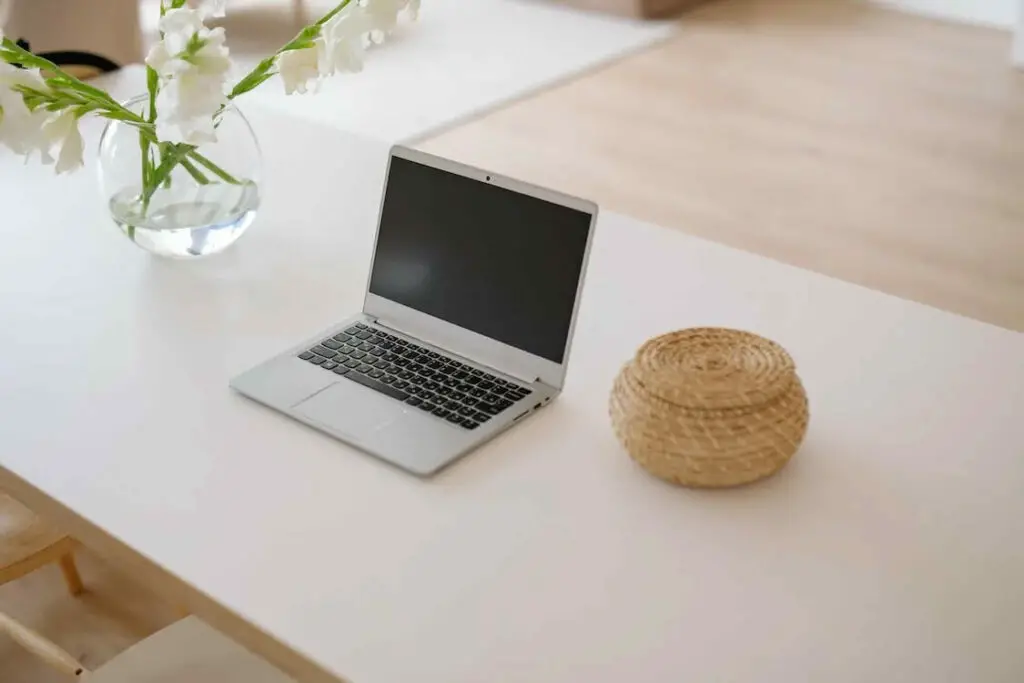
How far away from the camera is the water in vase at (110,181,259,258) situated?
1.52m

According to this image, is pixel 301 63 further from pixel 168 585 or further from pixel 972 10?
pixel 972 10

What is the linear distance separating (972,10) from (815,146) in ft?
5.33

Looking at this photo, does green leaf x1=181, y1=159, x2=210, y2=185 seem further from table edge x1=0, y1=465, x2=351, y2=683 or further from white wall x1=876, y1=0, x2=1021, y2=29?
white wall x1=876, y1=0, x2=1021, y2=29

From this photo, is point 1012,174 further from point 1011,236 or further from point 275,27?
point 275,27

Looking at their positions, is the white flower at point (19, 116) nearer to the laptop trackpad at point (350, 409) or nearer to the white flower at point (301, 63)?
the white flower at point (301, 63)

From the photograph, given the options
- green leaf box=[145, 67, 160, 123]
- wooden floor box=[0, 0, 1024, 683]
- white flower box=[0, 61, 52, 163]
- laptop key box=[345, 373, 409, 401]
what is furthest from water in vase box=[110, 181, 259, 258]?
wooden floor box=[0, 0, 1024, 683]

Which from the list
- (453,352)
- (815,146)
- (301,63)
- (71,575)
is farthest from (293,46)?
(815,146)

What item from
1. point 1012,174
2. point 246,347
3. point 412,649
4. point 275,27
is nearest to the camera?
point 412,649

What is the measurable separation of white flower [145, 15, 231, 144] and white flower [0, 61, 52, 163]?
5.3 inches

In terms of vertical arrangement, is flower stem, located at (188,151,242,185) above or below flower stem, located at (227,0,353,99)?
below

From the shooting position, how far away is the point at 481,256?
4.32ft

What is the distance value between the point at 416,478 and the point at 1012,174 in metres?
2.95

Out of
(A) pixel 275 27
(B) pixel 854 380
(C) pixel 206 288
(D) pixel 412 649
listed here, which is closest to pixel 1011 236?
(B) pixel 854 380

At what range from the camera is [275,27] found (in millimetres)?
5086
